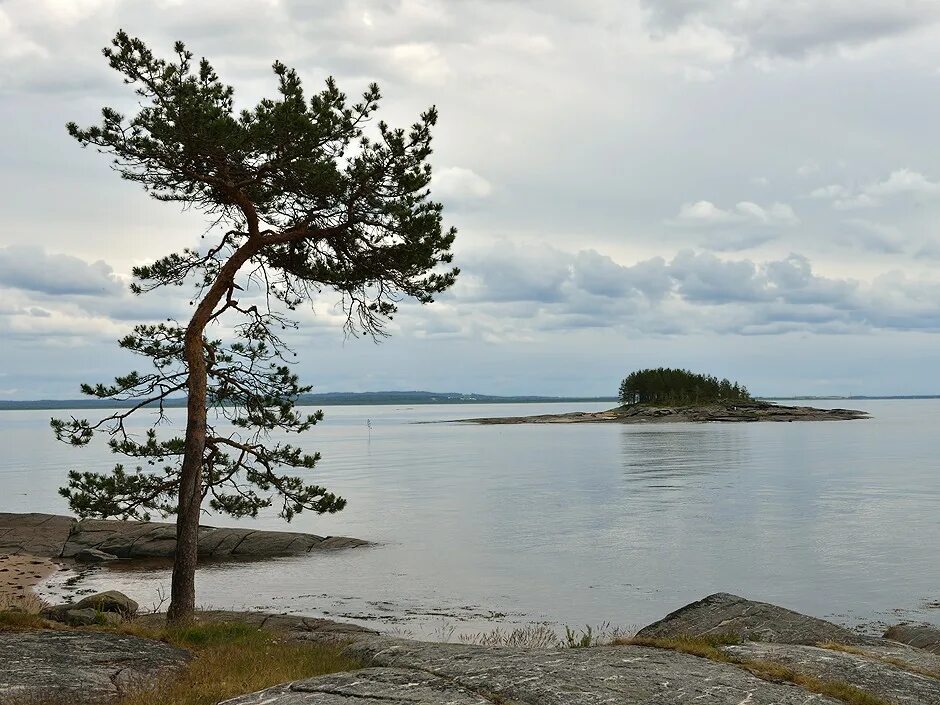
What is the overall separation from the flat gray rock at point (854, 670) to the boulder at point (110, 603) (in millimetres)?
15264

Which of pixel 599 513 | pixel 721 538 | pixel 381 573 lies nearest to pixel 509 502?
pixel 599 513

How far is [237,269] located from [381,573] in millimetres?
17160

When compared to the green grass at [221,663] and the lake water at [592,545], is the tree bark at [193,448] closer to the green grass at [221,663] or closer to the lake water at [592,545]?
the green grass at [221,663]

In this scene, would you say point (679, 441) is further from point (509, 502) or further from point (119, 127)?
point (119, 127)

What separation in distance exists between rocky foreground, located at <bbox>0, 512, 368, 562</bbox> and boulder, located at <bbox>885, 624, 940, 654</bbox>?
78.3ft

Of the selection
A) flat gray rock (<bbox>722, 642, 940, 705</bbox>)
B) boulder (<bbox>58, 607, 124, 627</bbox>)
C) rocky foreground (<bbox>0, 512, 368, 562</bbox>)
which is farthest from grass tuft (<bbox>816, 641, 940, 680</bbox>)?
rocky foreground (<bbox>0, 512, 368, 562</bbox>)

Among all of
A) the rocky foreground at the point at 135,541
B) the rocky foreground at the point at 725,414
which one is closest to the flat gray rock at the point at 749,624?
the rocky foreground at the point at 135,541

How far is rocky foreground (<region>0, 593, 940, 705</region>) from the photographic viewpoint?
10.1 meters

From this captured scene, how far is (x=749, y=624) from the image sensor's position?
691 inches

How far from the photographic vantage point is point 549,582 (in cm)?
2992

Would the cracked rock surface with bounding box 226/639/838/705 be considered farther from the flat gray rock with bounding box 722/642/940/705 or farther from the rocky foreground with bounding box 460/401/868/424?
the rocky foreground with bounding box 460/401/868/424

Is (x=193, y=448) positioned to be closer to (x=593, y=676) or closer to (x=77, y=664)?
(x=77, y=664)

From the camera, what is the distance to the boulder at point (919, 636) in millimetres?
18516

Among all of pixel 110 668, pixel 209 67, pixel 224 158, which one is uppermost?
pixel 209 67
